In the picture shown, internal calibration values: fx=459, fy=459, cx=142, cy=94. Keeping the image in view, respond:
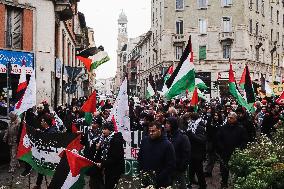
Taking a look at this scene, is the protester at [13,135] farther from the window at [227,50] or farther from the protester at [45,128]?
the window at [227,50]

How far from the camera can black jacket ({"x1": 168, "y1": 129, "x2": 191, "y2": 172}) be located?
25.8ft

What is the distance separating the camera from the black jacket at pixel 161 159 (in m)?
6.90

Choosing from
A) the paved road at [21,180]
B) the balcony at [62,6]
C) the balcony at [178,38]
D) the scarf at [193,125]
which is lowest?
the paved road at [21,180]

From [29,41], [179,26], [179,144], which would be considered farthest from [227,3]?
[179,144]

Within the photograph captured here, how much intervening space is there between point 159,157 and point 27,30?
604 inches

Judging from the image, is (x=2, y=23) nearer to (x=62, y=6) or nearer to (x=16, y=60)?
(x=16, y=60)

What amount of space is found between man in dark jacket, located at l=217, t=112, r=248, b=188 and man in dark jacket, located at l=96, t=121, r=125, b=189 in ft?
8.80

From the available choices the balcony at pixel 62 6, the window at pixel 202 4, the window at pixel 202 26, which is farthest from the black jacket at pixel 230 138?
the window at pixel 202 4

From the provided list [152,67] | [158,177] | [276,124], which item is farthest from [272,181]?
[152,67]

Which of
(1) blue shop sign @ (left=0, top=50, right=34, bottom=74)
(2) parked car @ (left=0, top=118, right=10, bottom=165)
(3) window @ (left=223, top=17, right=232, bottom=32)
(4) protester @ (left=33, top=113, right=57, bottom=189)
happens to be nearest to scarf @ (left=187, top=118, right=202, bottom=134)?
(4) protester @ (left=33, top=113, right=57, bottom=189)

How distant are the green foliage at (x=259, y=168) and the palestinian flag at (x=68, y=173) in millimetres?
2195

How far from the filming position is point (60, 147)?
8406 millimetres

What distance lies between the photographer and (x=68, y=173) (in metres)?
6.39

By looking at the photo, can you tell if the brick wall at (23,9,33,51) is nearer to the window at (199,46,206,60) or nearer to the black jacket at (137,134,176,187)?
the black jacket at (137,134,176,187)
